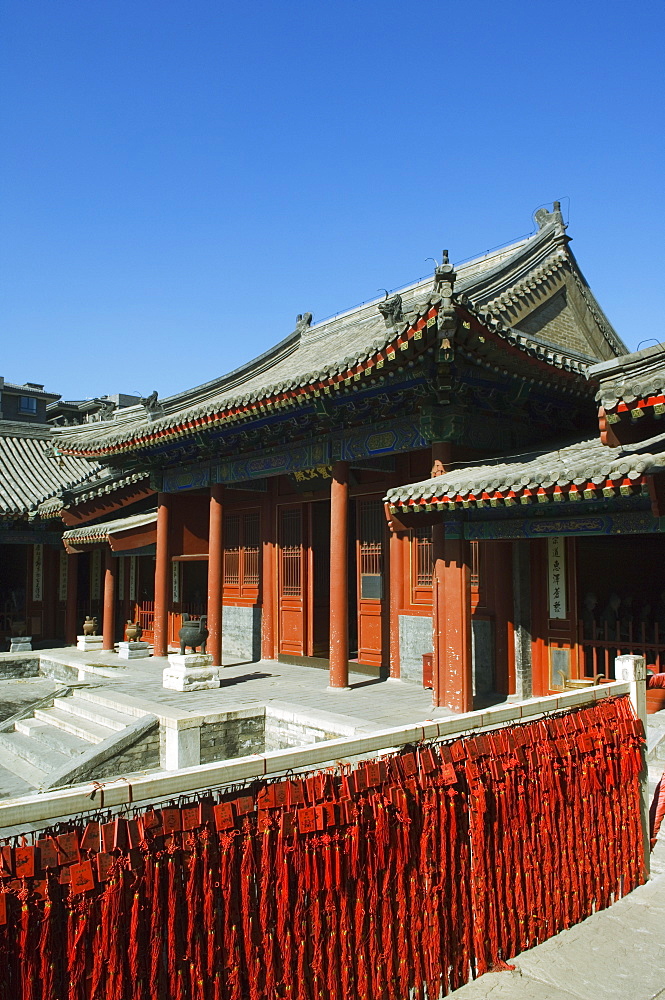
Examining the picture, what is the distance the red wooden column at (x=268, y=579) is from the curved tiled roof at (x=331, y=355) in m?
2.11

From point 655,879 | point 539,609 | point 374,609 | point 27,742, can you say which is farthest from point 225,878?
point 374,609

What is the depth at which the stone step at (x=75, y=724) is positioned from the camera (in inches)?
346

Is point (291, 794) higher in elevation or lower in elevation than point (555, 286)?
lower

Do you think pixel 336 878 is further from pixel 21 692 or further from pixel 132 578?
pixel 132 578

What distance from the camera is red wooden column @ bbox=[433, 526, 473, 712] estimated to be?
755cm

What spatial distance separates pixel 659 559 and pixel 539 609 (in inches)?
77.9

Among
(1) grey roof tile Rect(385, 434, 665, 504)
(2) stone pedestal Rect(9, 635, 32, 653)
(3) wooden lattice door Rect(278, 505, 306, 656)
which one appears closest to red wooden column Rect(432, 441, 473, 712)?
(1) grey roof tile Rect(385, 434, 665, 504)

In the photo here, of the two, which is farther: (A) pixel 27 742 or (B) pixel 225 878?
(A) pixel 27 742

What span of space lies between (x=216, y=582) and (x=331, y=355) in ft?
13.4

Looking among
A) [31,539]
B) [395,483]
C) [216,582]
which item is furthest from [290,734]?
[31,539]

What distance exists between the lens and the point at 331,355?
11.6 meters

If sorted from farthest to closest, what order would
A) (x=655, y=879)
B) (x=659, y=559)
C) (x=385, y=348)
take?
(x=659, y=559)
(x=385, y=348)
(x=655, y=879)

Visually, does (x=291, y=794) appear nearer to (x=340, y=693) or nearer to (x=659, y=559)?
(x=340, y=693)

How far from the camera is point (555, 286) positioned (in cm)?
1047
